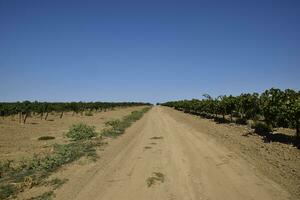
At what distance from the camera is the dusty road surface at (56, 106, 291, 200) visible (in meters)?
10.6

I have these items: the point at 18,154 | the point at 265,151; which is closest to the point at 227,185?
the point at 265,151

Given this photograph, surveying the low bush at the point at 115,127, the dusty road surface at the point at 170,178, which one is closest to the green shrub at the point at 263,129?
the dusty road surface at the point at 170,178

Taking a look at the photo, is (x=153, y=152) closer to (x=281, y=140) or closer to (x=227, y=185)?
(x=227, y=185)

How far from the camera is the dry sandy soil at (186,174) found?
420 inches

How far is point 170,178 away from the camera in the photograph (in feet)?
41.7

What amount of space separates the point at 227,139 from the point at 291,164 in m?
9.81

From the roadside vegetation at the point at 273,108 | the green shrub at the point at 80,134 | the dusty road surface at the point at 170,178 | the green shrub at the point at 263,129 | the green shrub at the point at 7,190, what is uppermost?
the roadside vegetation at the point at 273,108

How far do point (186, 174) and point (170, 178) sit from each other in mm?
962

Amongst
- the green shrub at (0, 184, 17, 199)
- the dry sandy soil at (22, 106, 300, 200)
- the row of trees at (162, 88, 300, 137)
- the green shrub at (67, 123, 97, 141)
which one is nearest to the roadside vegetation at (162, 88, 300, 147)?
the row of trees at (162, 88, 300, 137)

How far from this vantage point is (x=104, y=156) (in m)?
18.1

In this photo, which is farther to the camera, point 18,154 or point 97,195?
point 18,154

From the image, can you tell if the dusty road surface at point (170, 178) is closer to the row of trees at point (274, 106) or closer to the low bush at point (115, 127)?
the row of trees at point (274, 106)

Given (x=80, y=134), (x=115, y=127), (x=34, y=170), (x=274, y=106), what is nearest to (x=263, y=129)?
(x=274, y=106)

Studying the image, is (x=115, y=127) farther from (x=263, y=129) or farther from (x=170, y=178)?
(x=170, y=178)
